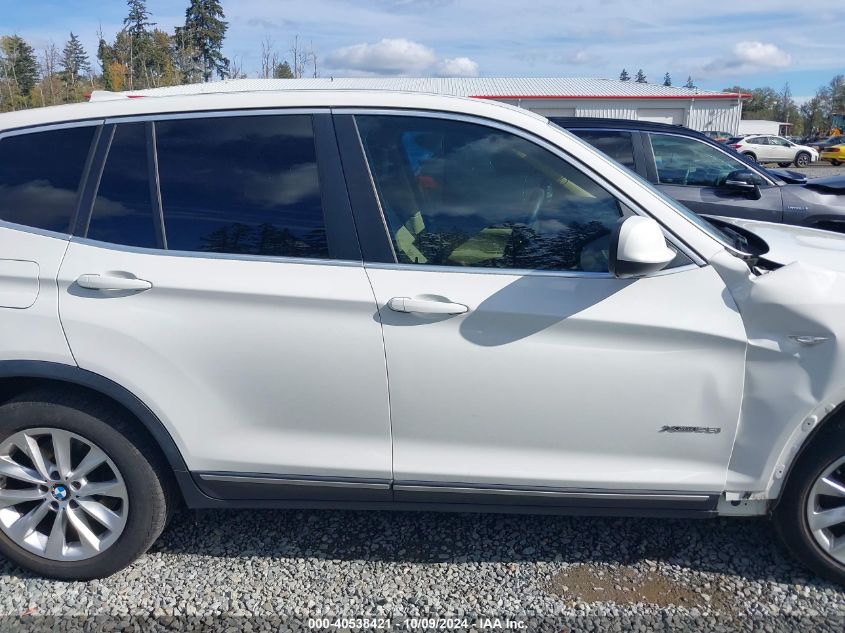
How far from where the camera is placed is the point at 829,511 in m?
2.58

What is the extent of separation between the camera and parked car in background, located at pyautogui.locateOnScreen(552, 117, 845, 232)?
6.19 m

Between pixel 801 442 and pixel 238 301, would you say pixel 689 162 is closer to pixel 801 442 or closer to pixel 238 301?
pixel 801 442

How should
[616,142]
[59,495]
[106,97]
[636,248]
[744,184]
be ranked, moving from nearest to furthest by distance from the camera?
[636,248], [59,495], [106,97], [744,184], [616,142]

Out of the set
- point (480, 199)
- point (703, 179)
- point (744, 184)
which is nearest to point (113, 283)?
point (480, 199)

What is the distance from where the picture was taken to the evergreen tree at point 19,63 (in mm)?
60719

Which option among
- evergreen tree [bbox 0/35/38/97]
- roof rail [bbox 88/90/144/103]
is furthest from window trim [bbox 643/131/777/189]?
evergreen tree [bbox 0/35/38/97]

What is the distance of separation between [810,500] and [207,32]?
2088 inches

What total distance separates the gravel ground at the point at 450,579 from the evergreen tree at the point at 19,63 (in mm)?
69366

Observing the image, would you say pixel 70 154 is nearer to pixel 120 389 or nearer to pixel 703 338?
pixel 120 389

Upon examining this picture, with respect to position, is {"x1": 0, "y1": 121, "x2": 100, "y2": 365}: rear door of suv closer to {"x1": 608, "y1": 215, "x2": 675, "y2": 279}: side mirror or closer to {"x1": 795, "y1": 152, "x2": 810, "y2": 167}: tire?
{"x1": 608, "y1": 215, "x2": 675, "y2": 279}: side mirror

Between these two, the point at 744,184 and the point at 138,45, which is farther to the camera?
the point at 138,45

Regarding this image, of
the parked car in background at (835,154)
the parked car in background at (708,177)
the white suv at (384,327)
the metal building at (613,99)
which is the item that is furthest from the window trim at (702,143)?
the parked car in background at (835,154)

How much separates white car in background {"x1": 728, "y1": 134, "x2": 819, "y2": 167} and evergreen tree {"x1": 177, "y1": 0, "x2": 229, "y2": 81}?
34436mm

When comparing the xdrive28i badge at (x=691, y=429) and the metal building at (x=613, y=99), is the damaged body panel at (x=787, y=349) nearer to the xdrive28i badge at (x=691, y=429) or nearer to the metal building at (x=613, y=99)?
the xdrive28i badge at (x=691, y=429)
